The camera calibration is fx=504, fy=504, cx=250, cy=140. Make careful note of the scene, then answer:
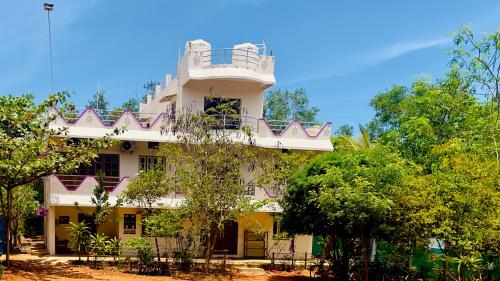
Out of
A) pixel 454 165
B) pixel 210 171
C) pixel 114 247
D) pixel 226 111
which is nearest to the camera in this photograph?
pixel 454 165

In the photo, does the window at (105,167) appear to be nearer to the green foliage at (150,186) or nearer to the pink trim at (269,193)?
the green foliage at (150,186)

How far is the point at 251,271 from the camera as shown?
60.6 feet

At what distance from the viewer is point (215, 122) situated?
16328mm

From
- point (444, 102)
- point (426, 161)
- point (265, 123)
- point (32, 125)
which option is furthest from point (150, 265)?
point (444, 102)

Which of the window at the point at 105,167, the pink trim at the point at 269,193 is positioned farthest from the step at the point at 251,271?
the window at the point at 105,167

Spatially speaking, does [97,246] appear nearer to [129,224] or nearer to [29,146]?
[129,224]

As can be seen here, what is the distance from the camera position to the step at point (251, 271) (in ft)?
59.8

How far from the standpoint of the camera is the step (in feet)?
59.8

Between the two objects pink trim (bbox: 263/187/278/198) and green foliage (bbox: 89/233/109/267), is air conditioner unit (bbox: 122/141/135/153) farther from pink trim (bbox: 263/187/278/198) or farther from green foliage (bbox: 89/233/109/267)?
pink trim (bbox: 263/187/278/198)

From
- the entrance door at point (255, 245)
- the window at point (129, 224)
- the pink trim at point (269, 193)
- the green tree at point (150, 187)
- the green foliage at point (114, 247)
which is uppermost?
the green tree at point (150, 187)

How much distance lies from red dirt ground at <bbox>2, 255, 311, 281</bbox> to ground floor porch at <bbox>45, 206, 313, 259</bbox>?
7.81ft

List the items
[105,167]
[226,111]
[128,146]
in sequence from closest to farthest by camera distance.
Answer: [226,111]
[128,146]
[105,167]

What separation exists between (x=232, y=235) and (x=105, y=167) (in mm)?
5938

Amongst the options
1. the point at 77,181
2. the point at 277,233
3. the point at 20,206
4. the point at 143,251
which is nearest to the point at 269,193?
the point at 277,233
